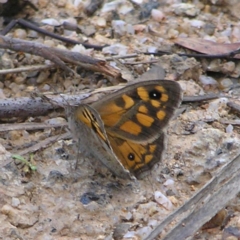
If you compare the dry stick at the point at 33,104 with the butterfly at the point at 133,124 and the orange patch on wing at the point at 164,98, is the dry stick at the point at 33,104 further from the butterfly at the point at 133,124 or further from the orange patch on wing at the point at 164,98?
the orange patch on wing at the point at 164,98

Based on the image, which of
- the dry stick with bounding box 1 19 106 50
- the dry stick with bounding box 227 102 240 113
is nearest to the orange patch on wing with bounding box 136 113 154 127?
the dry stick with bounding box 227 102 240 113

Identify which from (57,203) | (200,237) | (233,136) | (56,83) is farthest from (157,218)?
(56,83)

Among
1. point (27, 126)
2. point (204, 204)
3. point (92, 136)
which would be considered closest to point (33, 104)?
point (27, 126)

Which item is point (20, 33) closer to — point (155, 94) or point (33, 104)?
point (33, 104)

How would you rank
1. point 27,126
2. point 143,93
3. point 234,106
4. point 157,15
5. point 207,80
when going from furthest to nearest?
point 157,15
point 207,80
point 234,106
point 27,126
point 143,93

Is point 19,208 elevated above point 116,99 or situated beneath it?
situated beneath

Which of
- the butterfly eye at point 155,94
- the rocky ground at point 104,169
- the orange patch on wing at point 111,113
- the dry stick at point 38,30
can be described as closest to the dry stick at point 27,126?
the rocky ground at point 104,169

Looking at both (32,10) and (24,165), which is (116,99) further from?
(32,10)
